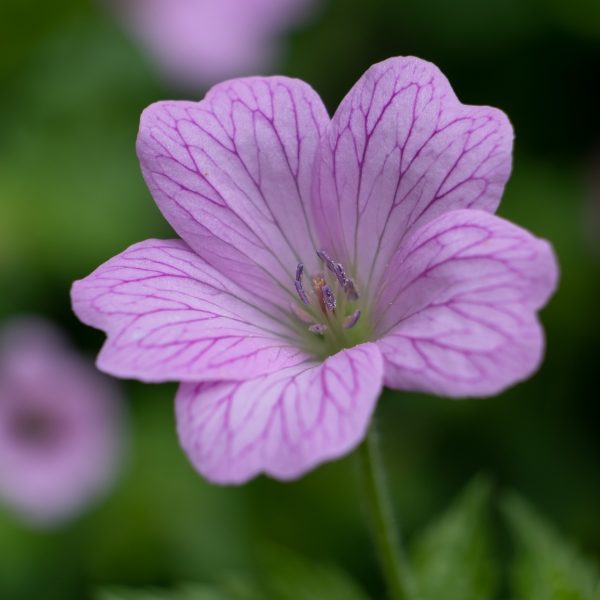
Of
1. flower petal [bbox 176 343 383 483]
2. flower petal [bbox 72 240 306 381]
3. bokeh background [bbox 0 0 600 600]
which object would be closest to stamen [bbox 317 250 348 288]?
flower petal [bbox 72 240 306 381]

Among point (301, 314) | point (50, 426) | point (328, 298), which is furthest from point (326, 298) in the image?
point (50, 426)

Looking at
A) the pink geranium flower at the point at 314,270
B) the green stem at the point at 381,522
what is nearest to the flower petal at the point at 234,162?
the pink geranium flower at the point at 314,270

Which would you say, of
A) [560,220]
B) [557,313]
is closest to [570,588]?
[557,313]

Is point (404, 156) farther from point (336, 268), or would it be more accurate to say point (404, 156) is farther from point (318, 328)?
point (318, 328)

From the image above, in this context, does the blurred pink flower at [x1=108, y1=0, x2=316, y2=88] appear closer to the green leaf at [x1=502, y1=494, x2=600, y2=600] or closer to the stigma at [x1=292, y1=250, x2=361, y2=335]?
the stigma at [x1=292, y1=250, x2=361, y2=335]

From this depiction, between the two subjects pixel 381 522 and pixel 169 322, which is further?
pixel 381 522

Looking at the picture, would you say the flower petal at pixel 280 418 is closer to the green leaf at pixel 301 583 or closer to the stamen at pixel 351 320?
the stamen at pixel 351 320
